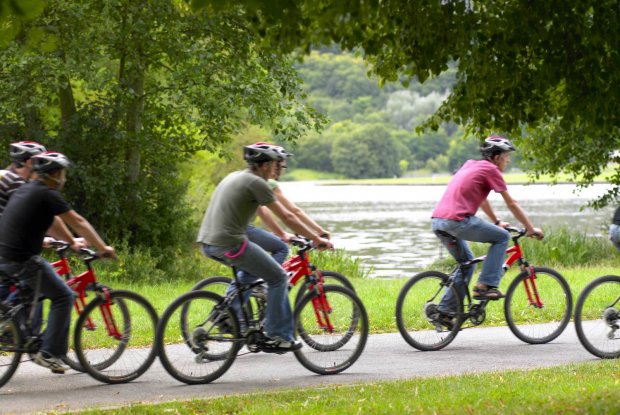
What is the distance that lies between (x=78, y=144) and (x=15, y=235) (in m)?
12.7

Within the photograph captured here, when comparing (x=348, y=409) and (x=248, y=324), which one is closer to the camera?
(x=348, y=409)

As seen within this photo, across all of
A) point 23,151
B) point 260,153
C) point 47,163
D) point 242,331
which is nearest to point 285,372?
point 242,331

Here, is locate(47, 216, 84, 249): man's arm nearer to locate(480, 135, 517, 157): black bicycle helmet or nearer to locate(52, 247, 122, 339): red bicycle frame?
locate(52, 247, 122, 339): red bicycle frame

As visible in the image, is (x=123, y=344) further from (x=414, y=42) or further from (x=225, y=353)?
(x=414, y=42)

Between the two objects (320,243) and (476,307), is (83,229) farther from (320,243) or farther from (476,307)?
(476,307)

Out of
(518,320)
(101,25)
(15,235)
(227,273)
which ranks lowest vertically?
(227,273)

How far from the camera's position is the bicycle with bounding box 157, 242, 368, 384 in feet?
26.6

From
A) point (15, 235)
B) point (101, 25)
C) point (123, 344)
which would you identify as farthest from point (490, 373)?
point (101, 25)

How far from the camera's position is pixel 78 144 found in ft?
65.8

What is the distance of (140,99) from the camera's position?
66.9 feet

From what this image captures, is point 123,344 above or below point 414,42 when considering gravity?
below

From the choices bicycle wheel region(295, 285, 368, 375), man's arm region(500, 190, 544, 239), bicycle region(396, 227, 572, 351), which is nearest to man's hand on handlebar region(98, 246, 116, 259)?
bicycle wheel region(295, 285, 368, 375)

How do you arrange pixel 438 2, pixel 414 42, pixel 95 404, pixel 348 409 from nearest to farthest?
pixel 348 409 → pixel 95 404 → pixel 438 2 → pixel 414 42

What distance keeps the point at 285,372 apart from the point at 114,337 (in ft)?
4.83
